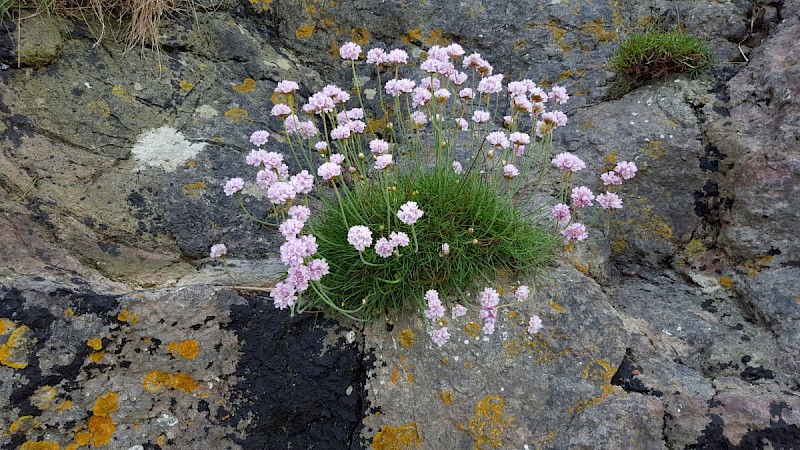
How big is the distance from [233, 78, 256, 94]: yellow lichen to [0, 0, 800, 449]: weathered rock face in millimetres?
24

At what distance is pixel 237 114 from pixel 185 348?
2044 mm

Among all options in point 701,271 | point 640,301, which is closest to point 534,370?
point 640,301

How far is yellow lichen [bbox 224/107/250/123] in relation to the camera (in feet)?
13.8

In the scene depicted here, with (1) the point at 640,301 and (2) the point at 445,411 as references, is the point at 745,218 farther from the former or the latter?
(2) the point at 445,411

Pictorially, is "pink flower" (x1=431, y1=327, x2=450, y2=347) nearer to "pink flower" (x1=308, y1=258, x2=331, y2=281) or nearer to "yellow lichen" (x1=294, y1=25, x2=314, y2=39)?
"pink flower" (x1=308, y1=258, x2=331, y2=281)

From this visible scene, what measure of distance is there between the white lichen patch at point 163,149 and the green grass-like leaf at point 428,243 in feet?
3.65

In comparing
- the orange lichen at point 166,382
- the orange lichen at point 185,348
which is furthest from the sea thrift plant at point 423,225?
the orange lichen at point 166,382

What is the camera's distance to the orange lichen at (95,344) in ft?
8.84

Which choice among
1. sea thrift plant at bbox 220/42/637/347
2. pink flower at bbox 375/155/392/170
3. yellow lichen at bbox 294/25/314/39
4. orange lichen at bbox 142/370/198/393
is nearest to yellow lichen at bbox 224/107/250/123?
sea thrift plant at bbox 220/42/637/347

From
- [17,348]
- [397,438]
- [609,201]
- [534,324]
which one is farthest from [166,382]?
[609,201]

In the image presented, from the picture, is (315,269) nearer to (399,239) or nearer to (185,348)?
(399,239)

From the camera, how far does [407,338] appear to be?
300 centimetres

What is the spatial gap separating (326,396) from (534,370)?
3.57 ft

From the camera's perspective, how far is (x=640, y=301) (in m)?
3.46
